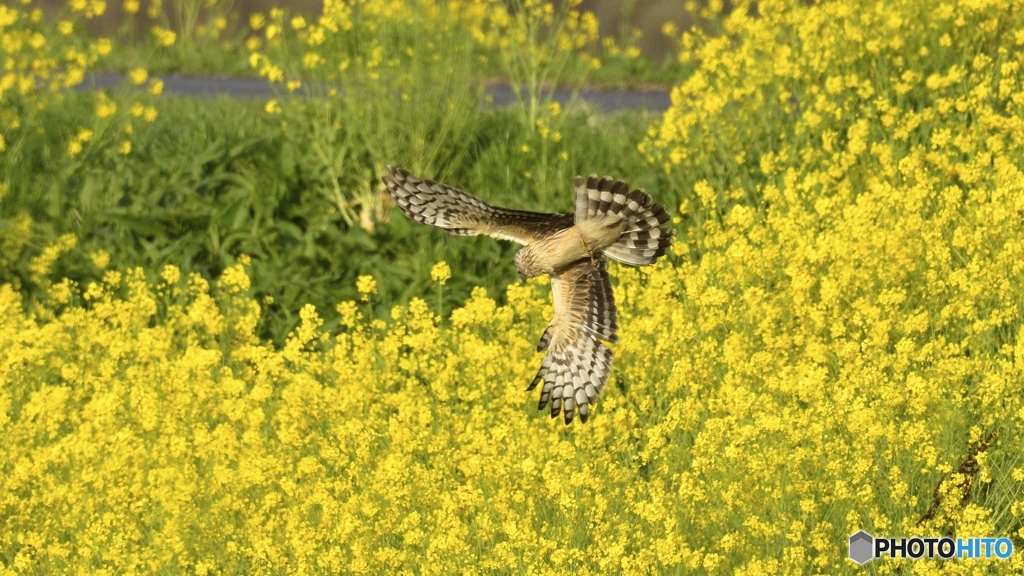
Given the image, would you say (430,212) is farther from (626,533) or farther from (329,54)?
(329,54)

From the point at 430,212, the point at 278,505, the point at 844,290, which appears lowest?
the point at 278,505

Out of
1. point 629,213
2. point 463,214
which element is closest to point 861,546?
point 629,213

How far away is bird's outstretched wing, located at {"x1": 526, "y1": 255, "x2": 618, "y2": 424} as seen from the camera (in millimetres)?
3980

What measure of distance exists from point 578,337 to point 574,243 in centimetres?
40

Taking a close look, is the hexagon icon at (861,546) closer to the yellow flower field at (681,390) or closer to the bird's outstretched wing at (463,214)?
the yellow flower field at (681,390)

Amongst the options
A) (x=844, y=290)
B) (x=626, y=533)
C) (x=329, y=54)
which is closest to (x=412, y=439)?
(x=626, y=533)

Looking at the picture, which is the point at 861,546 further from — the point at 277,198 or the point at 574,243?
the point at 277,198

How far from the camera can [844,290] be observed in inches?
219

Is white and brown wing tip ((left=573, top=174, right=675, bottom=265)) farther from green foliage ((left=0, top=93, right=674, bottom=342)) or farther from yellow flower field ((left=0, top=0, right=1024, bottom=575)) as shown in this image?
green foliage ((left=0, top=93, right=674, bottom=342))

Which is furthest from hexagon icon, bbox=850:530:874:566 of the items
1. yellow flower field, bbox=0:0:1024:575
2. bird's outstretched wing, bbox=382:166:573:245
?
bird's outstretched wing, bbox=382:166:573:245

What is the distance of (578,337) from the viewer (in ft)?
13.3

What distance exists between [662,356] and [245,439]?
1.51m

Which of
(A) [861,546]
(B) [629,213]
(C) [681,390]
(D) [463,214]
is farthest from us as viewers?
(C) [681,390]

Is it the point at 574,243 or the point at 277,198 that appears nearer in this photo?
the point at 574,243
